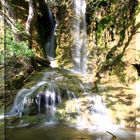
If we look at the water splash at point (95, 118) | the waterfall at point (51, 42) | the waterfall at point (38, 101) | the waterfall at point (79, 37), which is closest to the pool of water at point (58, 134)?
the water splash at point (95, 118)

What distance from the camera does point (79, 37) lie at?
46.6ft

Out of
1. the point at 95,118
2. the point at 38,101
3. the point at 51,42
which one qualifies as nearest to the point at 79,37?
the point at 51,42

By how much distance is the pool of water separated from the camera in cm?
791

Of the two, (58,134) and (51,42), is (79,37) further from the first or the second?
(58,134)

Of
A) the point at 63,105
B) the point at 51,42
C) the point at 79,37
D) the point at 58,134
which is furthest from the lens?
the point at 51,42

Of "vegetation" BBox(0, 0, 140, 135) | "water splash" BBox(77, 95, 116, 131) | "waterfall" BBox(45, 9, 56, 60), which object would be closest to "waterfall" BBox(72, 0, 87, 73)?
"vegetation" BBox(0, 0, 140, 135)

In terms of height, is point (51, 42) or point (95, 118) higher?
point (51, 42)

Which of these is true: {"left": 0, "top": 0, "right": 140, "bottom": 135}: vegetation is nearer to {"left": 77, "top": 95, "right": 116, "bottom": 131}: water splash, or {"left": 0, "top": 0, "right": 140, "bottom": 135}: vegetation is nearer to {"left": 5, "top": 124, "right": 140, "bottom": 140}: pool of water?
{"left": 77, "top": 95, "right": 116, "bottom": 131}: water splash

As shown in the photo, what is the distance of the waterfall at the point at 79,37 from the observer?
13.6 meters

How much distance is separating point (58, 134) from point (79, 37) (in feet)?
22.1

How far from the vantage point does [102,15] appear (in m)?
12.5

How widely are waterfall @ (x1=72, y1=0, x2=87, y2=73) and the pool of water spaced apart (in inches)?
197

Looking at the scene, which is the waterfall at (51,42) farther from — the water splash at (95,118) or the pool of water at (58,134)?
the pool of water at (58,134)

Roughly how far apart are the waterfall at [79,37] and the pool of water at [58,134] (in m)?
5.01
